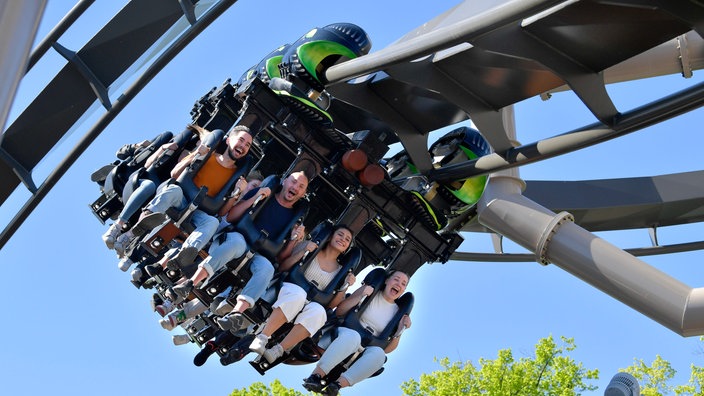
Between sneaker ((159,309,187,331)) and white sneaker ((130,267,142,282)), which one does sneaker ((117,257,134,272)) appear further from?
sneaker ((159,309,187,331))

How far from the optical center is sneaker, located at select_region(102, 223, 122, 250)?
32.3 ft

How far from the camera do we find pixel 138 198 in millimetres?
9258

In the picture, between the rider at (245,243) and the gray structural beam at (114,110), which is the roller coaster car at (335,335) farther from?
the gray structural beam at (114,110)

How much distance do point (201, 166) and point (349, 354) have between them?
2.01 metres

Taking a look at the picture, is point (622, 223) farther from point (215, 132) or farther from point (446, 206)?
point (215, 132)

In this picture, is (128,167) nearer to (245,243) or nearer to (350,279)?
(245,243)

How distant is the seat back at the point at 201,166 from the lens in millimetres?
9094

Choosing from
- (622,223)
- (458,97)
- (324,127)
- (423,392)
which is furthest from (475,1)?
(423,392)

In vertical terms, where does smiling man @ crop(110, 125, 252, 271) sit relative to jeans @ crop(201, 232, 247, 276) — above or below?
above

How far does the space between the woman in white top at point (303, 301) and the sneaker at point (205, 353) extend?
1581 millimetres

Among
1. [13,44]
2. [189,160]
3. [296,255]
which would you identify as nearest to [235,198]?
[189,160]

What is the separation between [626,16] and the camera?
24.0 feet

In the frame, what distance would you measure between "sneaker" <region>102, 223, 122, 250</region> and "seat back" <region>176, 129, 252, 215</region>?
1059mm

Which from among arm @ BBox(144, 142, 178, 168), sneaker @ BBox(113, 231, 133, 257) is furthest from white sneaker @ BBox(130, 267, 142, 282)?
arm @ BBox(144, 142, 178, 168)
